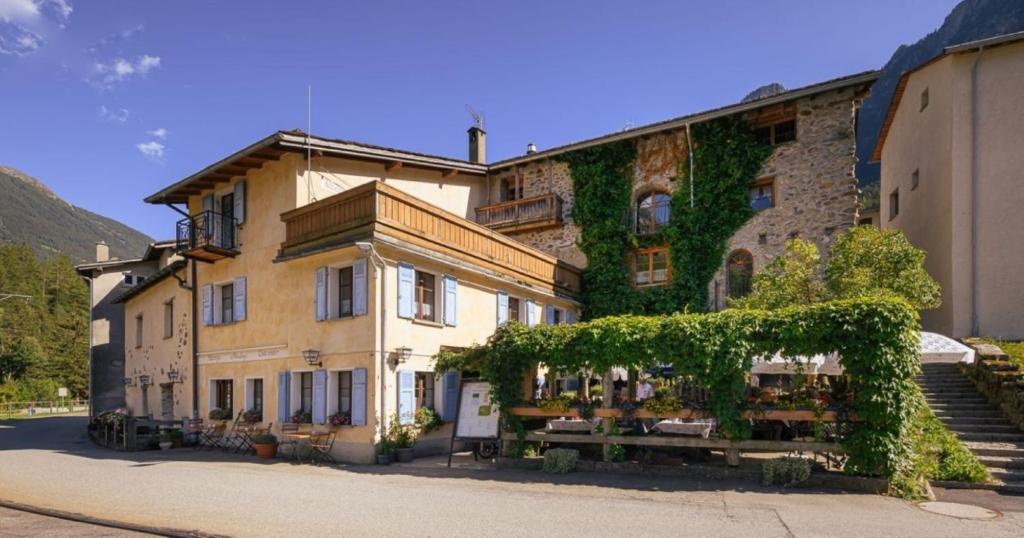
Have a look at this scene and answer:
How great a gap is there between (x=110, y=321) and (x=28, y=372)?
103 feet

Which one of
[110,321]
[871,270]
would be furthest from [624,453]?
[110,321]

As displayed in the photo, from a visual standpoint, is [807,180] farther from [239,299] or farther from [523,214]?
[239,299]

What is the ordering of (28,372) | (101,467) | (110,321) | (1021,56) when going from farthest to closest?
(28,372)
(110,321)
(1021,56)
(101,467)

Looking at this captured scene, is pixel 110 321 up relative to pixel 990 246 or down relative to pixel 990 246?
down

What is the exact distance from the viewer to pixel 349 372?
1545cm

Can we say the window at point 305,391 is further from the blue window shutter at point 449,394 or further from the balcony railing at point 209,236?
the balcony railing at point 209,236

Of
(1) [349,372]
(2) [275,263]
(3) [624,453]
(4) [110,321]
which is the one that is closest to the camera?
(3) [624,453]

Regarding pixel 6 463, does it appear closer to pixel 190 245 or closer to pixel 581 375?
pixel 190 245

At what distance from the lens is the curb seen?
7.64 m

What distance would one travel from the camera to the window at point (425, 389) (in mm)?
15984

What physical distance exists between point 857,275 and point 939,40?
89.6 m

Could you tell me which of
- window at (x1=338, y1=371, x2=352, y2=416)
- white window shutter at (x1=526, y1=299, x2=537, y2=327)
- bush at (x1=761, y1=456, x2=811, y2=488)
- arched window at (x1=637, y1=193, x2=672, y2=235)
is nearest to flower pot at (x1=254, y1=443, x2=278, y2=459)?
window at (x1=338, y1=371, x2=352, y2=416)

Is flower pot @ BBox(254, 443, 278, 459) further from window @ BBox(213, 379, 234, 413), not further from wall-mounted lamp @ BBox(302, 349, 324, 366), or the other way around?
window @ BBox(213, 379, 234, 413)

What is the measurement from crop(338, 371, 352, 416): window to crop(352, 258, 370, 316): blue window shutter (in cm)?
169
